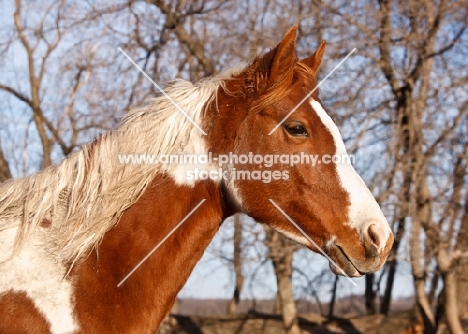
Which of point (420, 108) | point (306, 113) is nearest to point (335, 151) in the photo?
point (306, 113)

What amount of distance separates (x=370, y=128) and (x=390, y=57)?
1.06 m

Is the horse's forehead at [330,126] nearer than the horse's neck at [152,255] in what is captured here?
No

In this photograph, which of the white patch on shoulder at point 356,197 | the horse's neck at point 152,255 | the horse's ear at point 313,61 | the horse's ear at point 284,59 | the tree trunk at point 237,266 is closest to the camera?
the horse's neck at point 152,255

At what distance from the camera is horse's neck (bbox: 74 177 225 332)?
8.70 ft

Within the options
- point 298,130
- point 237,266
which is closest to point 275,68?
point 298,130

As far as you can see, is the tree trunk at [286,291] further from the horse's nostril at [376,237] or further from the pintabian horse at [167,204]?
the horse's nostril at [376,237]

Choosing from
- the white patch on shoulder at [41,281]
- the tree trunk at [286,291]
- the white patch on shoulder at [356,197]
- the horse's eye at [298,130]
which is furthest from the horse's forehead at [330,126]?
the tree trunk at [286,291]

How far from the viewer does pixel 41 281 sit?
2.60m

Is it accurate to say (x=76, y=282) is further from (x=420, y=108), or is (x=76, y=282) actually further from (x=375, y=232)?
(x=420, y=108)

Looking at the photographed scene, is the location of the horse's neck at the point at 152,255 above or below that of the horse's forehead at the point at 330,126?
below

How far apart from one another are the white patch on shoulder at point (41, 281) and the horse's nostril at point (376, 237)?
1.36 metres

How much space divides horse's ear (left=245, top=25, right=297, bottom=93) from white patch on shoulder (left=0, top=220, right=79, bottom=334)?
129 centimetres

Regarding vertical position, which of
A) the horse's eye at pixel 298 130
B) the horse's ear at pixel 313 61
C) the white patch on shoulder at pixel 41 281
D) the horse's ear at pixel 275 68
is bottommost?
the white patch on shoulder at pixel 41 281

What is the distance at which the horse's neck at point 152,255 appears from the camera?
2652 mm
